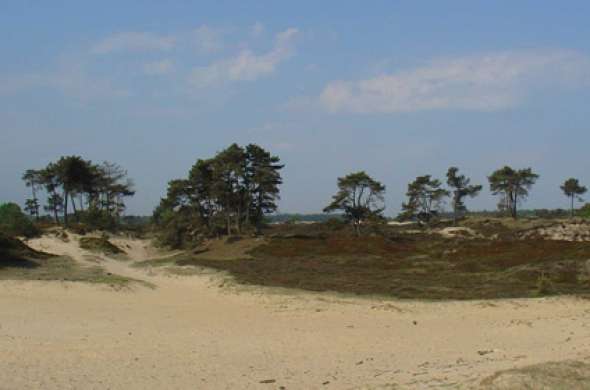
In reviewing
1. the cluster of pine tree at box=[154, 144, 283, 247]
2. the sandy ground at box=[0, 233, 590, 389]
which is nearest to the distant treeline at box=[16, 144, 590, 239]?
the cluster of pine tree at box=[154, 144, 283, 247]

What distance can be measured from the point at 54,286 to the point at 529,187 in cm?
6969

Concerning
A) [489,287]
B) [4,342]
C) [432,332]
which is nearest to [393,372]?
[432,332]

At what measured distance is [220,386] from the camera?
33.3ft

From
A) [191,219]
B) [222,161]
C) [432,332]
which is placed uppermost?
[222,161]

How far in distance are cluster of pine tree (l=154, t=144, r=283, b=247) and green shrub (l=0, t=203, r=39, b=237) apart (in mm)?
12442

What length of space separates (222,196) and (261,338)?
40881 mm

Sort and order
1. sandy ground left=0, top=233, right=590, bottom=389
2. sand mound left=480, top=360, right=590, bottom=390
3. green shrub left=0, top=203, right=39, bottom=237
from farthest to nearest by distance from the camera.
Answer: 1. green shrub left=0, top=203, right=39, bottom=237
2. sandy ground left=0, top=233, right=590, bottom=389
3. sand mound left=480, top=360, right=590, bottom=390

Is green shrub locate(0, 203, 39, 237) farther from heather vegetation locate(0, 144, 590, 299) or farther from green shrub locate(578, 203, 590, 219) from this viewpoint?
green shrub locate(578, 203, 590, 219)

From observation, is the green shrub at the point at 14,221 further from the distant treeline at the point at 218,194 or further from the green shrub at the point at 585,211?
the green shrub at the point at 585,211

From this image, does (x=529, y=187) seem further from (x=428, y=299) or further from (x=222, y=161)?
(x=428, y=299)

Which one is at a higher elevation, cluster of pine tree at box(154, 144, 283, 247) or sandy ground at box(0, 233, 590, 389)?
cluster of pine tree at box(154, 144, 283, 247)

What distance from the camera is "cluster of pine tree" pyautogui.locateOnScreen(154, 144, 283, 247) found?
5488 cm

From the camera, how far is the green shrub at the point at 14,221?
46.7 metres

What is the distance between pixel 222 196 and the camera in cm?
5538
